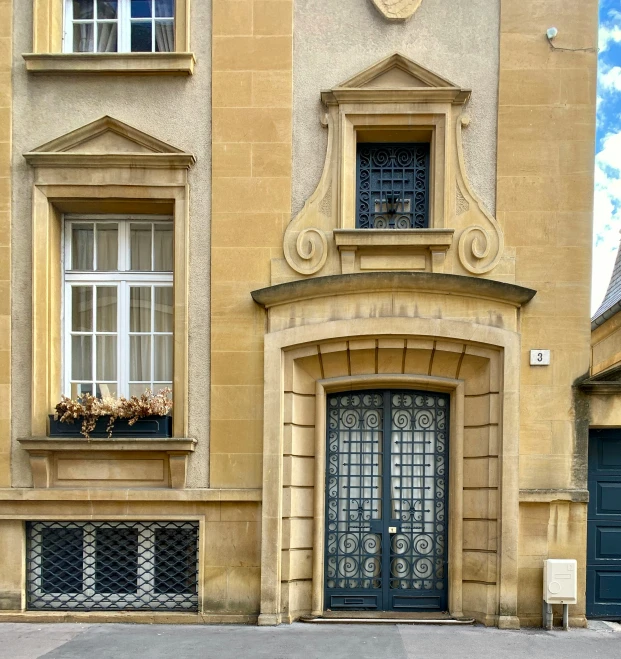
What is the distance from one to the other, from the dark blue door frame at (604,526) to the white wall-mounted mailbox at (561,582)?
638 mm

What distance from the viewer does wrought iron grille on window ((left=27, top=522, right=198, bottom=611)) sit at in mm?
8117

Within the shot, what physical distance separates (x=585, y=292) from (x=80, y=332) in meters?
6.29

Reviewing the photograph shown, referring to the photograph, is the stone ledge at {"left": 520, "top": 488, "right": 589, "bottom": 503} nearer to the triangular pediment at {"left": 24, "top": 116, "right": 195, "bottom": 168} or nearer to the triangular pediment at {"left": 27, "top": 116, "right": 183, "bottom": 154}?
the triangular pediment at {"left": 24, "top": 116, "right": 195, "bottom": 168}

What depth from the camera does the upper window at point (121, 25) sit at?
8.62 meters

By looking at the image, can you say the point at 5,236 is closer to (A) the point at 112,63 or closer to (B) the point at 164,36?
(A) the point at 112,63

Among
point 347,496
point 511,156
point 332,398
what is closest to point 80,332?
point 332,398

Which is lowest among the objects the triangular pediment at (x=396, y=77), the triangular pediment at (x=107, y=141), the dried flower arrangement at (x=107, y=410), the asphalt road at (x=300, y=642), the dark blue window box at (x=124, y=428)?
the asphalt road at (x=300, y=642)

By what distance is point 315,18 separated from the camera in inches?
325

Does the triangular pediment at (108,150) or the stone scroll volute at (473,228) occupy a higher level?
the triangular pediment at (108,150)

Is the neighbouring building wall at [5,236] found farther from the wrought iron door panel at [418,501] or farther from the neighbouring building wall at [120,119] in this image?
the wrought iron door panel at [418,501]

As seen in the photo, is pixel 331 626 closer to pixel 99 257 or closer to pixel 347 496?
pixel 347 496

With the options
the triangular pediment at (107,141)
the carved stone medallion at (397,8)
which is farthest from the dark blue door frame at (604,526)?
the triangular pediment at (107,141)

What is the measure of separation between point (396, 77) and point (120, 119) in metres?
3.42

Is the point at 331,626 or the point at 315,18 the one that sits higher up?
the point at 315,18
